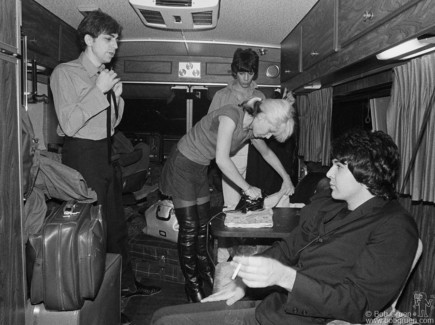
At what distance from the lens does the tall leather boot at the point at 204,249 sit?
10.8 feet

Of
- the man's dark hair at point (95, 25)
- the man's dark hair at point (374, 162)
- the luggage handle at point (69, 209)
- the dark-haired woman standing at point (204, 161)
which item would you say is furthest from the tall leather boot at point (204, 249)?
the man's dark hair at point (374, 162)

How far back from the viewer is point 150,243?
13.9 feet

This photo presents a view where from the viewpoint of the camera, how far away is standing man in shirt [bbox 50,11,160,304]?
2650 millimetres

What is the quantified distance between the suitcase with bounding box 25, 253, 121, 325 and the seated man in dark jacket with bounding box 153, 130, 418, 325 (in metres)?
0.69

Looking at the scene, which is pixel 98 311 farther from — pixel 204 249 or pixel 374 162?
pixel 374 162

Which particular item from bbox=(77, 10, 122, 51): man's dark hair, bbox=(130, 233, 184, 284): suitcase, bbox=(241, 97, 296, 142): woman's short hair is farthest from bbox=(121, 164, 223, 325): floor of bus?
bbox=(77, 10, 122, 51): man's dark hair

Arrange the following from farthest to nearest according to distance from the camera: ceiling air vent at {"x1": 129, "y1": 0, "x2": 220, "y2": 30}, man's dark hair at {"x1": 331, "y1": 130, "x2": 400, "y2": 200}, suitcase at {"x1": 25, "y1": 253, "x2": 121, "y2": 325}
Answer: ceiling air vent at {"x1": 129, "y1": 0, "x2": 220, "y2": 30}
suitcase at {"x1": 25, "y1": 253, "x2": 121, "y2": 325}
man's dark hair at {"x1": 331, "y1": 130, "x2": 400, "y2": 200}

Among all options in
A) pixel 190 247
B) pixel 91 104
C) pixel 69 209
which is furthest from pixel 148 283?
pixel 91 104

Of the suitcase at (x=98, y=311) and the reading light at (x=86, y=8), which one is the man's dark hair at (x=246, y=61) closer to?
the reading light at (x=86, y=8)

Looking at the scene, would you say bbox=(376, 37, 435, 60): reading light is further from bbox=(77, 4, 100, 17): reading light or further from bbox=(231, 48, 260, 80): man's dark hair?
bbox=(77, 4, 100, 17): reading light

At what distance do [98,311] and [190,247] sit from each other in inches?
36.7

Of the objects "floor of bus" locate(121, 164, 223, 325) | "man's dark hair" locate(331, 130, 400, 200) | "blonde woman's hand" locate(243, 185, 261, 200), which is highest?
"man's dark hair" locate(331, 130, 400, 200)

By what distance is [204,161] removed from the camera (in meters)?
3.13

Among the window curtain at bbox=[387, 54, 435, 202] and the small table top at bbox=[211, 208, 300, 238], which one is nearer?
the window curtain at bbox=[387, 54, 435, 202]
